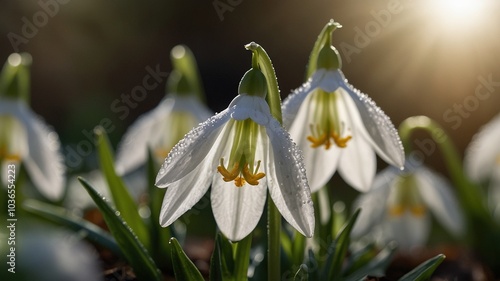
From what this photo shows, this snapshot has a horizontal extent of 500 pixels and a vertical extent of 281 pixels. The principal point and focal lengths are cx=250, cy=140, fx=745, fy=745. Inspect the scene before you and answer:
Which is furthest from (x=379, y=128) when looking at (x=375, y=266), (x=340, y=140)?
(x=375, y=266)

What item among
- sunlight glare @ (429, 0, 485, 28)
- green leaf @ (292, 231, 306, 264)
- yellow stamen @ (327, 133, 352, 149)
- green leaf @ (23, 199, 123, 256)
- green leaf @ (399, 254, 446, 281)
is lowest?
green leaf @ (399, 254, 446, 281)

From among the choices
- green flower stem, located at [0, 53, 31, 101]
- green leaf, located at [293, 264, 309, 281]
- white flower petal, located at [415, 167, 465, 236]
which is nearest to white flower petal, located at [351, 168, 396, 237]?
white flower petal, located at [415, 167, 465, 236]

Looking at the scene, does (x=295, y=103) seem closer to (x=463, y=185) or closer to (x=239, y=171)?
(x=239, y=171)

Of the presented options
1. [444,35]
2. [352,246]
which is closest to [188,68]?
[352,246]

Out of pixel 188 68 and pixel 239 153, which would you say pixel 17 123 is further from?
pixel 239 153

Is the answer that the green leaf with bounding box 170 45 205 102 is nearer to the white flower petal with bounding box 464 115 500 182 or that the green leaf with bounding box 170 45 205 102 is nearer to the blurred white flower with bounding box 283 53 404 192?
the blurred white flower with bounding box 283 53 404 192

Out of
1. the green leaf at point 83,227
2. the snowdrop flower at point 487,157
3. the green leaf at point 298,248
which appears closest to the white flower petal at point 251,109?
the green leaf at point 298,248
